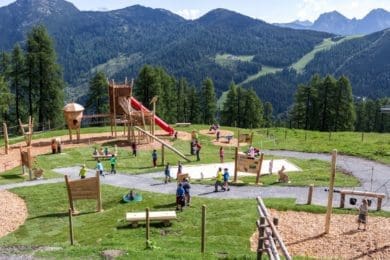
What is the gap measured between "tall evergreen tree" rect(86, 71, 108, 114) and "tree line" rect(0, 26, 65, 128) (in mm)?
14999

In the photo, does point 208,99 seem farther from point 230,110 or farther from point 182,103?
point 230,110

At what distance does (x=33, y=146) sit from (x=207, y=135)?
22360 mm

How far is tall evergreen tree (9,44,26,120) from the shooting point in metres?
73.6

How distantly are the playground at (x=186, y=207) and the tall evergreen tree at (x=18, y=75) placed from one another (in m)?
27.4

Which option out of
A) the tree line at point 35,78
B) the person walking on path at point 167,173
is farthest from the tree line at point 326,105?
the person walking on path at point 167,173

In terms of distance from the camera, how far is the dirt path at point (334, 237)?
20.7 meters

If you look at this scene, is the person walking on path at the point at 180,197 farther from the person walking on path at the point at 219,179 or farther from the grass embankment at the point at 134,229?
the person walking on path at the point at 219,179

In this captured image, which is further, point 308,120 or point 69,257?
point 308,120

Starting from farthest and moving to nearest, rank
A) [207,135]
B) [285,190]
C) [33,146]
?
[207,135]
[33,146]
[285,190]

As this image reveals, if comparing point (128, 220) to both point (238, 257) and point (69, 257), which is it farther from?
point (238, 257)

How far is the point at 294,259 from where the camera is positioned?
62.5 feet

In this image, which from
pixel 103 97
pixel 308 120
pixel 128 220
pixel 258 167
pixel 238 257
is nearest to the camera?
pixel 238 257

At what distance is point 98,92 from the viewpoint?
306 ft

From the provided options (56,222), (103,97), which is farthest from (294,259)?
(103,97)
